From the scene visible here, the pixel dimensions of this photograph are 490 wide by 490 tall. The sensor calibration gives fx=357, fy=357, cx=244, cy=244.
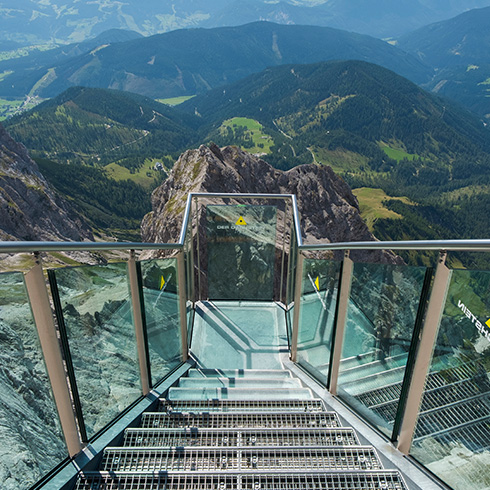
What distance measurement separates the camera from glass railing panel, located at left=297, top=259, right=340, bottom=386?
3.20 metres

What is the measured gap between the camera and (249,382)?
383cm

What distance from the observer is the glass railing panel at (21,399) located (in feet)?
5.23

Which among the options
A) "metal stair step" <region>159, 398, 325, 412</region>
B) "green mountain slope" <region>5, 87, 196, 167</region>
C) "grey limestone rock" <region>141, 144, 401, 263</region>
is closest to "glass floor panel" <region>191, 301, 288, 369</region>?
"metal stair step" <region>159, 398, 325, 412</region>

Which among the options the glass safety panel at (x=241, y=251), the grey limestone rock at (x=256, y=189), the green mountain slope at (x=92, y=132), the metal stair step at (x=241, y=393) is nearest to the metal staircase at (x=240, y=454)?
the metal stair step at (x=241, y=393)

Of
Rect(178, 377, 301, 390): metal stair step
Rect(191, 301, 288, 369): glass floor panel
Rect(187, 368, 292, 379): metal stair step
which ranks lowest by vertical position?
Rect(191, 301, 288, 369): glass floor panel

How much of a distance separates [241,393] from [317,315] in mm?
1066

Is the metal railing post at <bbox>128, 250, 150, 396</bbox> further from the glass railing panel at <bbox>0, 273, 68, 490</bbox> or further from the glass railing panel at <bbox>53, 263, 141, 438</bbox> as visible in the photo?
the glass railing panel at <bbox>0, 273, 68, 490</bbox>

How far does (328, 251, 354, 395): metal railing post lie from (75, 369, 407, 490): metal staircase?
0.83 feet

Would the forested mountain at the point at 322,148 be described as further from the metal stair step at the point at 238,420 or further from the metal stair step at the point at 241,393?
the metal stair step at the point at 238,420

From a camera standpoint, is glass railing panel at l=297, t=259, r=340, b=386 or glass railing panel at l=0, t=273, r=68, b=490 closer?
glass railing panel at l=0, t=273, r=68, b=490

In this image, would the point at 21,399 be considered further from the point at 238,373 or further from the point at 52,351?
the point at 238,373

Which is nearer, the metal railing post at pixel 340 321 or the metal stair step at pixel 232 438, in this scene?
the metal stair step at pixel 232 438

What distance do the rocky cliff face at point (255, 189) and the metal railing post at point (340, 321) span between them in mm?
10697

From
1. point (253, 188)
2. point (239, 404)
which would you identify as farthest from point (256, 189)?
point (239, 404)
